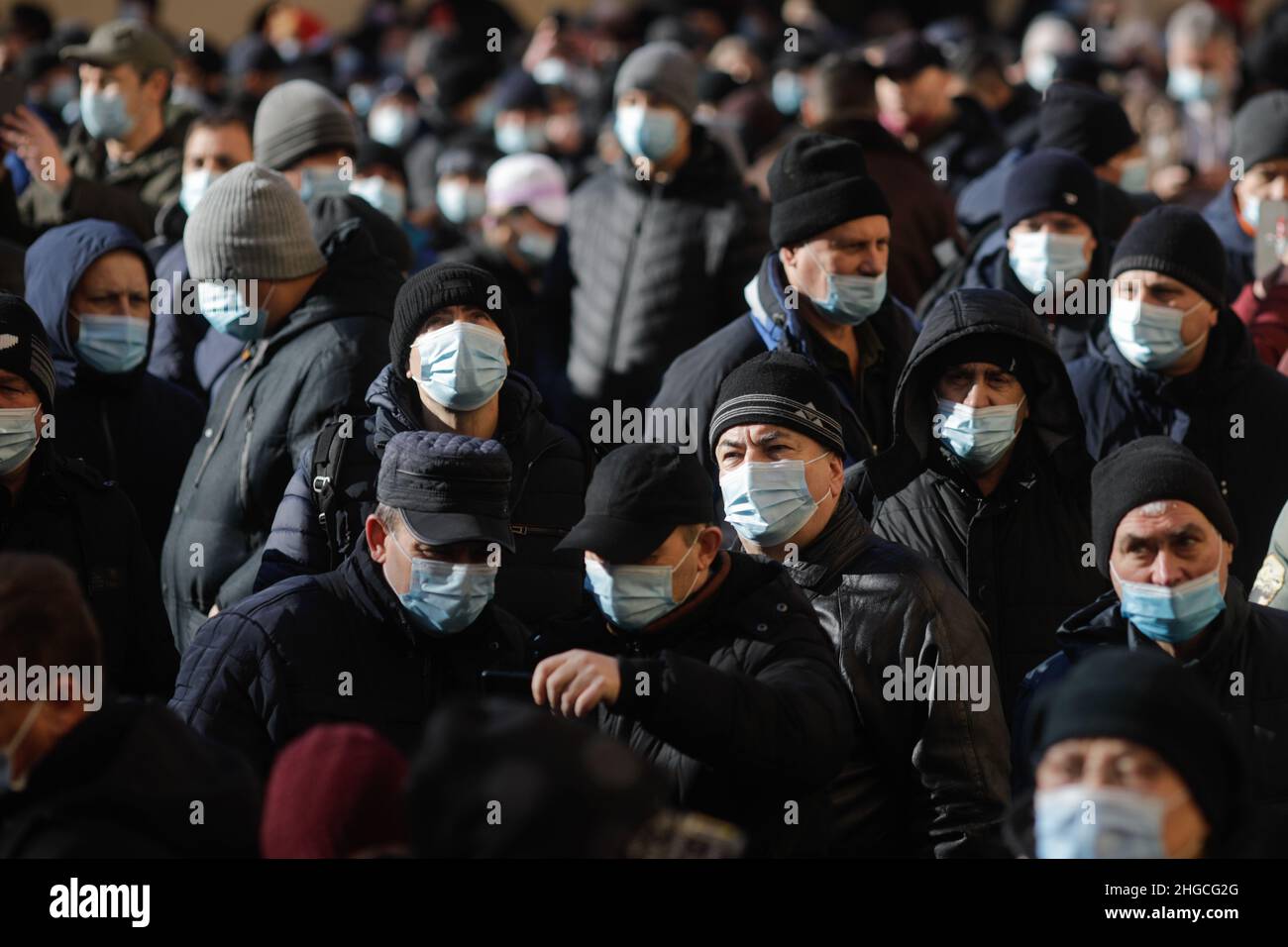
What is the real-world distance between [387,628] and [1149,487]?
187 centimetres

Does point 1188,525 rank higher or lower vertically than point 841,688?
higher

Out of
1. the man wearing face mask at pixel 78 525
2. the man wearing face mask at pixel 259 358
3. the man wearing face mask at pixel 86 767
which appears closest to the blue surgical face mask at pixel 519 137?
the man wearing face mask at pixel 259 358

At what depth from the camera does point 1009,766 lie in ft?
16.5

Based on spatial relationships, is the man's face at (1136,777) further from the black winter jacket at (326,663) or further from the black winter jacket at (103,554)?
the black winter jacket at (103,554)

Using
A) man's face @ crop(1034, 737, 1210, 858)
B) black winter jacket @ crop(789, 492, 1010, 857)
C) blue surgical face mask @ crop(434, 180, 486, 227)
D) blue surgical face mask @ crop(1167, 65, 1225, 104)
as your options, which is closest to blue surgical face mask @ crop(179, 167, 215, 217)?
blue surgical face mask @ crop(434, 180, 486, 227)

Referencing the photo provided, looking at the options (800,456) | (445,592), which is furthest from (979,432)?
(445,592)

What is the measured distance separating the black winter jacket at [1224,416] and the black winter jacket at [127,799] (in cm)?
343

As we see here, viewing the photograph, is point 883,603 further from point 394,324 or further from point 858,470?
point 394,324

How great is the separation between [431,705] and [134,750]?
44.6 inches

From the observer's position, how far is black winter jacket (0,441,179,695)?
5.80 metres

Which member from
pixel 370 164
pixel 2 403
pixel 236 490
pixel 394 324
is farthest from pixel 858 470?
pixel 370 164

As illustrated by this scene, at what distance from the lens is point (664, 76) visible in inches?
348
